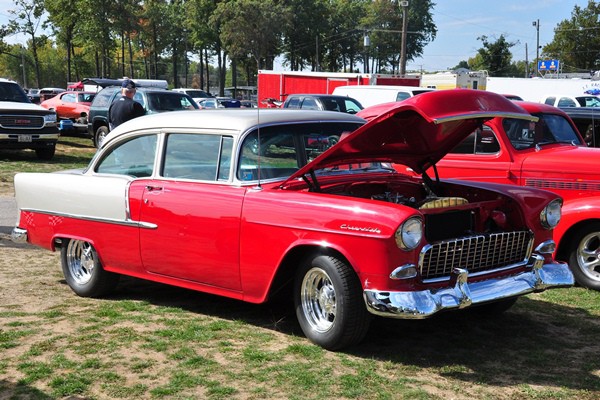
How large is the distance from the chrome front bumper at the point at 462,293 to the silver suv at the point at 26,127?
13.9 meters

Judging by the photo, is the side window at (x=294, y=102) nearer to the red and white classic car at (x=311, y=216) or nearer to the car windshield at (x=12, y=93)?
the car windshield at (x=12, y=93)

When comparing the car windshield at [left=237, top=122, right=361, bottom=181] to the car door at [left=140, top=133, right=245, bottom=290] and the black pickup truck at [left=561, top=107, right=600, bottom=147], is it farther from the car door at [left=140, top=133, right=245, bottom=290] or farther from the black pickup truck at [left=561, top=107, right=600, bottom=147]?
the black pickup truck at [left=561, top=107, right=600, bottom=147]

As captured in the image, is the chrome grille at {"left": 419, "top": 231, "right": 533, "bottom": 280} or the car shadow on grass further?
the chrome grille at {"left": 419, "top": 231, "right": 533, "bottom": 280}

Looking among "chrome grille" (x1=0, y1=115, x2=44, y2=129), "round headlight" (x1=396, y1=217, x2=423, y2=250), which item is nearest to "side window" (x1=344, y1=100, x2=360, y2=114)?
"chrome grille" (x1=0, y1=115, x2=44, y2=129)

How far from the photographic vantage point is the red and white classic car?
4.83 meters

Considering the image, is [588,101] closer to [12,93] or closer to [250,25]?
[12,93]

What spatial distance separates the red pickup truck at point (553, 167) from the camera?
724cm

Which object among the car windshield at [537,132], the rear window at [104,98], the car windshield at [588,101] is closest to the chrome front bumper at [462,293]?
the car windshield at [537,132]

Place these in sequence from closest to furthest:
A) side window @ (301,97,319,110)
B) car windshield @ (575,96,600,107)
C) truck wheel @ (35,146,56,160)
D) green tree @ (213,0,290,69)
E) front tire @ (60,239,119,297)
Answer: front tire @ (60,239,119,297), truck wheel @ (35,146,56,160), side window @ (301,97,319,110), car windshield @ (575,96,600,107), green tree @ (213,0,290,69)

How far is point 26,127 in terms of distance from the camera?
55.5 feet

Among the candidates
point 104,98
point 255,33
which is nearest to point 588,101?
point 104,98

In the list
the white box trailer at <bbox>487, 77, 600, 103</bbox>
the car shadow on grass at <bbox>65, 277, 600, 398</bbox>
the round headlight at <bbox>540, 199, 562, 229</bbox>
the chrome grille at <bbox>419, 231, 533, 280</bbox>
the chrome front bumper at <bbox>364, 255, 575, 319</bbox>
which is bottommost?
the car shadow on grass at <bbox>65, 277, 600, 398</bbox>

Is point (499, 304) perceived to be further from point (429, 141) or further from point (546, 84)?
point (546, 84)

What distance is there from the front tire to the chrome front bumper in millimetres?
2802
